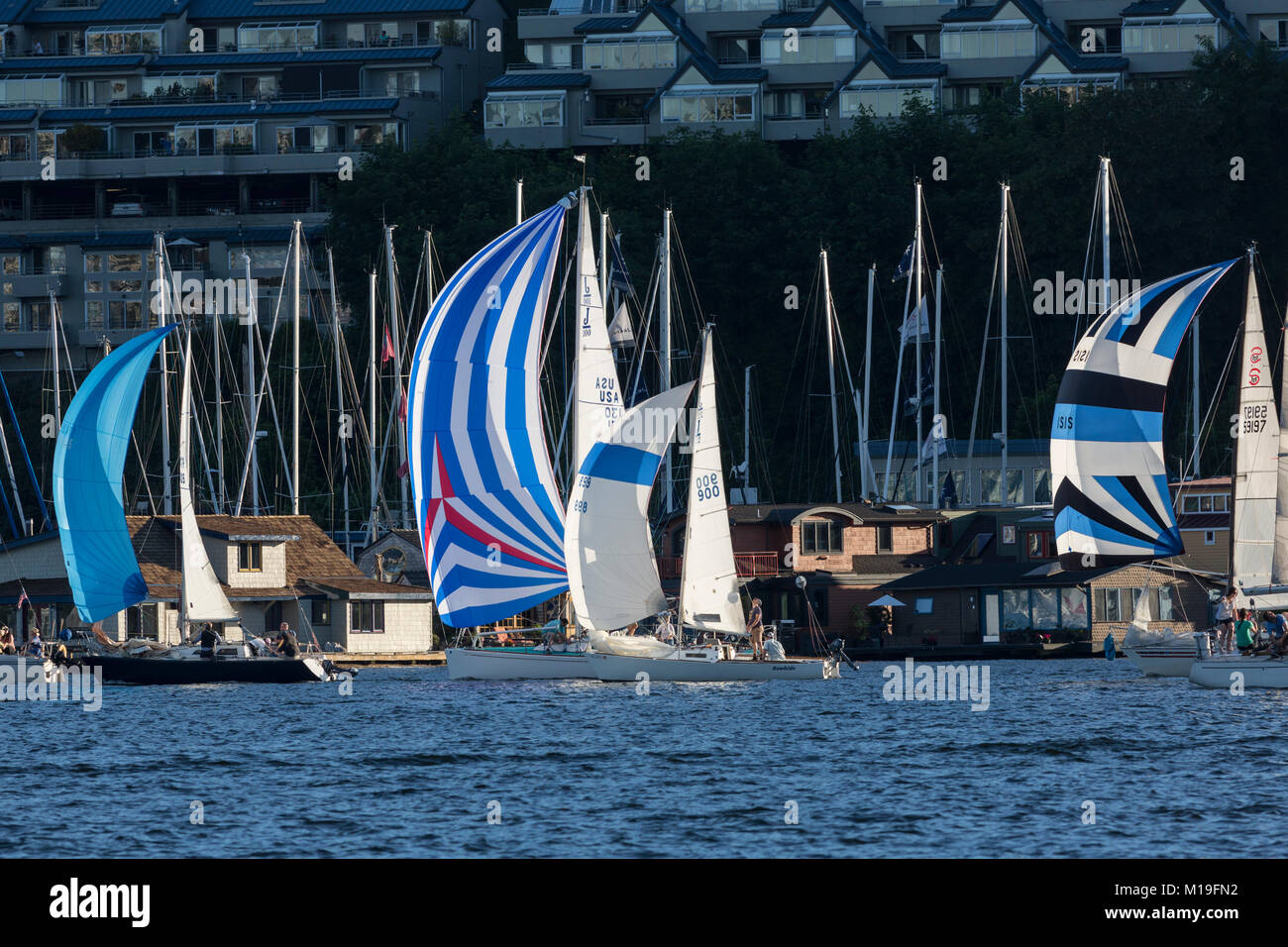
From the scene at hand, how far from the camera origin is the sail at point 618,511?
2096 inches

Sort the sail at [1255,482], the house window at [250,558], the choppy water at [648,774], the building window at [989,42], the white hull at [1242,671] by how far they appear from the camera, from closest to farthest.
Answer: the choppy water at [648,774] < the white hull at [1242,671] < the sail at [1255,482] < the house window at [250,558] < the building window at [989,42]

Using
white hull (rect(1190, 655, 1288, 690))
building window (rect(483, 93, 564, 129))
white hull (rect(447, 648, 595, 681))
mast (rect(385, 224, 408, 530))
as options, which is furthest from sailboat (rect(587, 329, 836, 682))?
building window (rect(483, 93, 564, 129))

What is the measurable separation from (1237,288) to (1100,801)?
65858 millimetres

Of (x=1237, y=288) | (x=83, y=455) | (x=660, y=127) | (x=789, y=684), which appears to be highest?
(x=660, y=127)

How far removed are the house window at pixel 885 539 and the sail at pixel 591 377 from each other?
26.3 meters

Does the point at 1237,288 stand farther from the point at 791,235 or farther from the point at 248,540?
the point at 248,540

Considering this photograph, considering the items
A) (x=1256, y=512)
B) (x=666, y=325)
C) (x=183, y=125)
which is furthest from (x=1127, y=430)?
(x=183, y=125)

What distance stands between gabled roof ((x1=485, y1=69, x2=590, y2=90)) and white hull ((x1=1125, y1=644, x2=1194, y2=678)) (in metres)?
73.0

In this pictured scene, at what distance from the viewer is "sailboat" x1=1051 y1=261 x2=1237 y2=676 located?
5753 centimetres

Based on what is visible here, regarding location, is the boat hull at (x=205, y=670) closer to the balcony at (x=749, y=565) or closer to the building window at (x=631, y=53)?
the balcony at (x=749, y=565)

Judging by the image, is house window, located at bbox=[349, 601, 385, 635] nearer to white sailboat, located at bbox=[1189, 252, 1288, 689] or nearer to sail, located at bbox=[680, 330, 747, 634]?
sail, located at bbox=[680, 330, 747, 634]

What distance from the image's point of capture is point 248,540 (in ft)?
244

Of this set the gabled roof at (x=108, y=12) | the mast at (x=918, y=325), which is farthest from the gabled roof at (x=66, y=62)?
the mast at (x=918, y=325)
